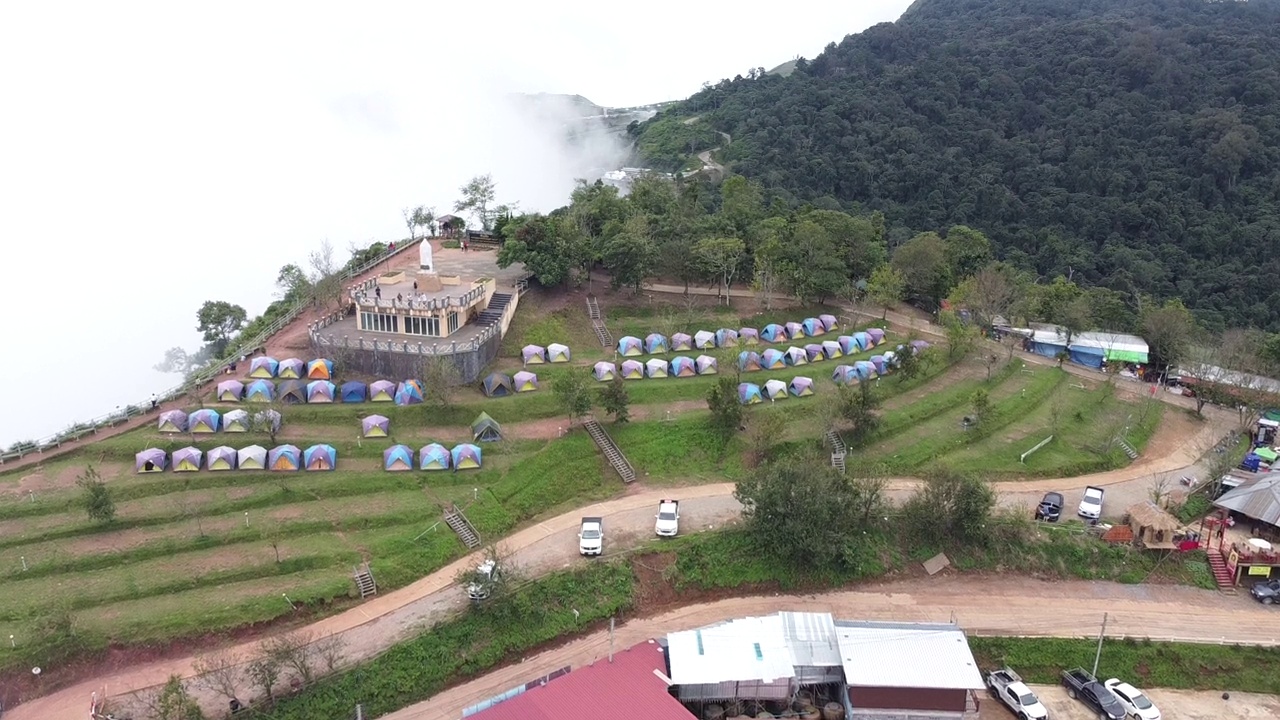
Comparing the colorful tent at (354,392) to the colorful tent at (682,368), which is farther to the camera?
the colorful tent at (682,368)

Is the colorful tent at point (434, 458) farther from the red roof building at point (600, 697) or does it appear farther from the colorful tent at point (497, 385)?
the red roof building at point (600, 697)

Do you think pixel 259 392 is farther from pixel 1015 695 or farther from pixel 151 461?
pixel 1015 695

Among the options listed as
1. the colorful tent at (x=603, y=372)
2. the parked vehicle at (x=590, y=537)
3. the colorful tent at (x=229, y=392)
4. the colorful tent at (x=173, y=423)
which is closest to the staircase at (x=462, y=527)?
the parked vehicle at (x=590, y=537)

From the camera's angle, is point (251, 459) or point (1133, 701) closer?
point (1133, 701)

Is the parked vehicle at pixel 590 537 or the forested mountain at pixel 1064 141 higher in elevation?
the forested mountain at pixel 1064 141

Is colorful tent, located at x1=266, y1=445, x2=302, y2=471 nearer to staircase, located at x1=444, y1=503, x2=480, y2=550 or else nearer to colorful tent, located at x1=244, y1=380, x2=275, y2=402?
colorful tent, located at x1=244, y1=380, x2=275, y2=402

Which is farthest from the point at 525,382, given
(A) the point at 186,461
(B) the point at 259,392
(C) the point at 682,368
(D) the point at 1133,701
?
(D) the point at 1133,701

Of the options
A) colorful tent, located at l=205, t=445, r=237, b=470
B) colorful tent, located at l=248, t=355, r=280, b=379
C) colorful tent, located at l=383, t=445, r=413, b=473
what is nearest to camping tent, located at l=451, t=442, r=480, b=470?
colorful tent, located at l=383, t=445, r=413, b=473

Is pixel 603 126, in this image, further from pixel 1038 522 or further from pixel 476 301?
pixel 1038 522
